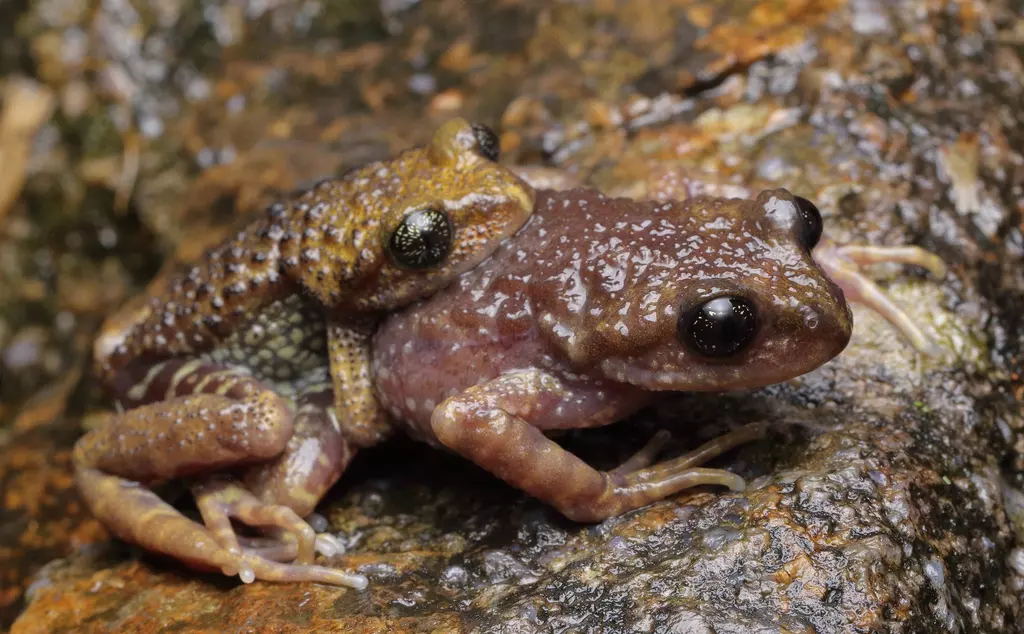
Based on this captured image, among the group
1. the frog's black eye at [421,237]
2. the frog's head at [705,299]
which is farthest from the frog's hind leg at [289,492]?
the frog's head at [705,299]

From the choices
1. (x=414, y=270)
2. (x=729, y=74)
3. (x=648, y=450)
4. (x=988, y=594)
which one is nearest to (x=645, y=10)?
(x=729, y=74)

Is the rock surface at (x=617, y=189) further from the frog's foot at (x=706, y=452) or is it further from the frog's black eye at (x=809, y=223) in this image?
the frog's black eye at (x=809, y=223)

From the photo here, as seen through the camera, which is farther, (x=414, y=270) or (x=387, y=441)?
(x=387, y=441)

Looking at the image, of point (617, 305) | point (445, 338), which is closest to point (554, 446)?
point (617, 305)

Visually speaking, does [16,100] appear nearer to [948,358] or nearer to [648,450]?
[648,450]

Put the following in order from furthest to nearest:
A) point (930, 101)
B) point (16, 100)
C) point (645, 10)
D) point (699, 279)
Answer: point (16, 100) < point (645, 10) < point (930, 101) < point (699, 279)

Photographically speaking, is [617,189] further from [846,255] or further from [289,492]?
[289,492]

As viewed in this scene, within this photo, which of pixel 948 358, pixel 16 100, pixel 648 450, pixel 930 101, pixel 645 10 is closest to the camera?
pixel 648 450

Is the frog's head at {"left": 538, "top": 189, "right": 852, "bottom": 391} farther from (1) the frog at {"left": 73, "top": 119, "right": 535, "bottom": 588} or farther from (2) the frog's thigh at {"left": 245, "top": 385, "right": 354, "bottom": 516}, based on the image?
(2) the frog's thigh at {"left": 245, "top": 385, "right": 354, "bottom": 516}

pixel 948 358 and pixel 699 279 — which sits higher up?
pixel 699 279

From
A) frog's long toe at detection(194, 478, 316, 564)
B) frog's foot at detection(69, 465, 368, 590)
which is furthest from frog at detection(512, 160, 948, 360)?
frog's foot at detection(69, 465, 368, 590)
